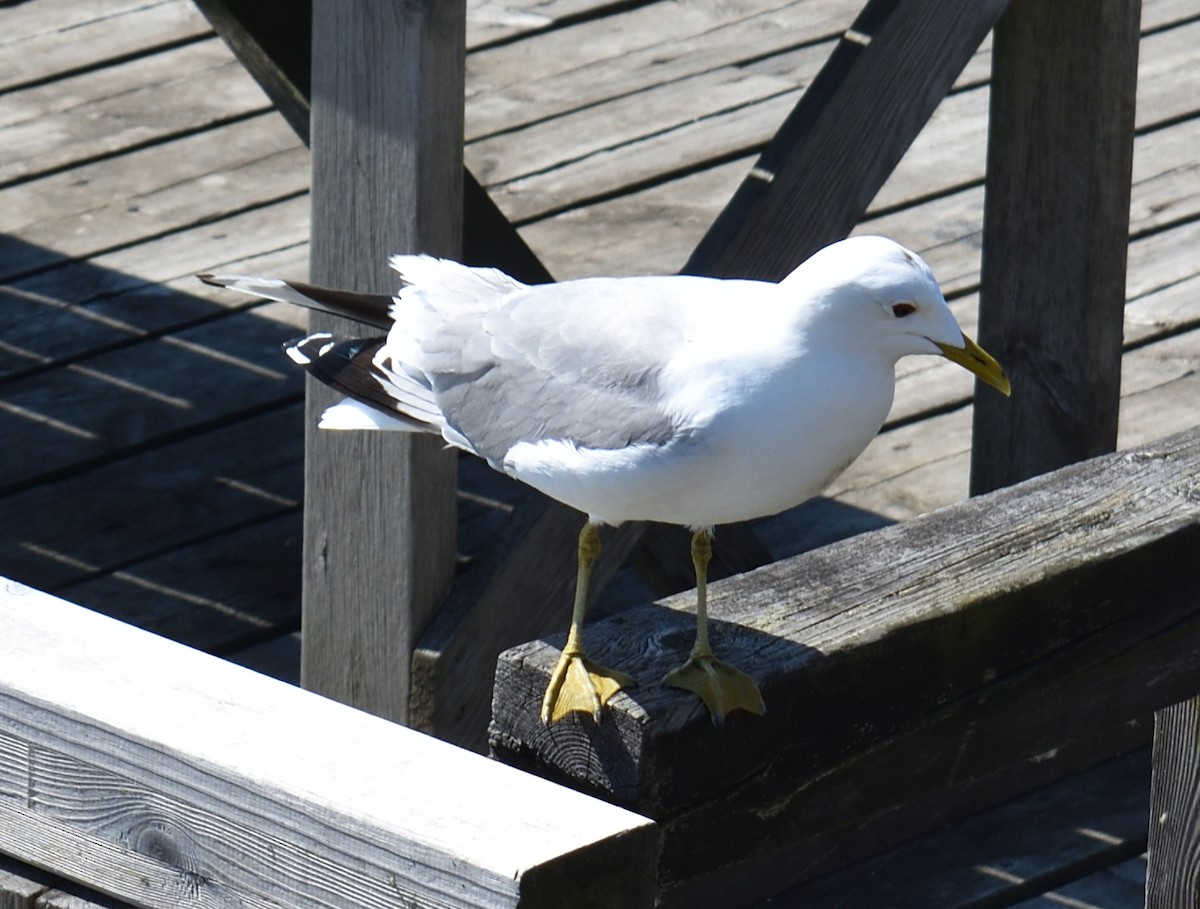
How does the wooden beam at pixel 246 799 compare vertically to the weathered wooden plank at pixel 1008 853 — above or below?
below

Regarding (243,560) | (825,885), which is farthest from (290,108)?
(825,885)

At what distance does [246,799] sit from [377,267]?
1.13 meters

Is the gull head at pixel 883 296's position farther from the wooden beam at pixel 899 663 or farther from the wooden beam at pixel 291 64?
the wooden beam at pixel 291 64

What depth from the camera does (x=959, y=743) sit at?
139 centimetres

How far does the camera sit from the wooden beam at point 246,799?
1014 mm

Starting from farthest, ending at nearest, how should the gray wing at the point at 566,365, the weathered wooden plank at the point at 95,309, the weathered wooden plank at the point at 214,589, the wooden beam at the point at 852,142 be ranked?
1. the weathered wooden plank at the point at 95,309
2. the weathered wooden plank at the point at 214,589
3. the wooden beam at the point at 852,142
4. the gray wing at the point at 566,365

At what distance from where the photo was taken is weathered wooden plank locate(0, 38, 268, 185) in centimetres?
448

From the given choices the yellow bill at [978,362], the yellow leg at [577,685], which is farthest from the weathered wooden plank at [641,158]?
the yellow leg at [577,685]

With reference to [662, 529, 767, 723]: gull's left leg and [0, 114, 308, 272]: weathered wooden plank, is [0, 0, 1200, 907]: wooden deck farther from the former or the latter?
[662, 529, 767, 723]: gull's left leg

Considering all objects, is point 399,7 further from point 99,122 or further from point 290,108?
point 99,122

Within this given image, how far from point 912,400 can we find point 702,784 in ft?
8.30

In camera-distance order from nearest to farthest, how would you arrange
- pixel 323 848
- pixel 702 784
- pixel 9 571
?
pixel 323 848
pixel 702 784
pixel 9 571

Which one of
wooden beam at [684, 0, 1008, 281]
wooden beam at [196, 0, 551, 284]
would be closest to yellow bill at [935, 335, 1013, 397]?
wooden beam at [684, 0, 1008, 281]

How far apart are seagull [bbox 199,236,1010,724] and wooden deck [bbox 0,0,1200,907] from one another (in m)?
1.16
